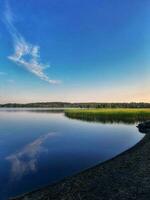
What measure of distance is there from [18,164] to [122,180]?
8998 millimetres

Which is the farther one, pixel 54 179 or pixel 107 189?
pixel 54 179

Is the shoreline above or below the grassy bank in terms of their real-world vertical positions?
below

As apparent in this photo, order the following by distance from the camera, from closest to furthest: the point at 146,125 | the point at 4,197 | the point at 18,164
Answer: the point at 4,197, the point at 18,164, the point at 146,125

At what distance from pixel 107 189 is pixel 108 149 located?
13.0 m

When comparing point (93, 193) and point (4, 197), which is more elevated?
point (93, 193)

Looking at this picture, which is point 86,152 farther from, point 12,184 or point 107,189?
point 107,189

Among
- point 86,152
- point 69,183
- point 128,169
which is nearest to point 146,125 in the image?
point 86,152

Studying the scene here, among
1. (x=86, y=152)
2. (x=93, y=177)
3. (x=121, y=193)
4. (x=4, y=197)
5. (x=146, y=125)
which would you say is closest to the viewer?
(x=121, y=193)

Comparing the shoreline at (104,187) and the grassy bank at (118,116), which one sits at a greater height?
the grassy bank at (118,116)

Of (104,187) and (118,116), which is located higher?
(118,116)

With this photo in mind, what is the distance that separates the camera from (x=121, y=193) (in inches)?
352

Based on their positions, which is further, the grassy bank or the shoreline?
the grassy bank

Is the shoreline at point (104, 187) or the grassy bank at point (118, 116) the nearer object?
the shoreline at point (104, 187)

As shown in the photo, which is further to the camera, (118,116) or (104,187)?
(118,116)
